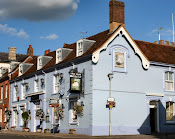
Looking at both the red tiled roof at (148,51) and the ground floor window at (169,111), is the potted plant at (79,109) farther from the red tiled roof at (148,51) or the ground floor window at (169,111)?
the ground floor window at (169,111)

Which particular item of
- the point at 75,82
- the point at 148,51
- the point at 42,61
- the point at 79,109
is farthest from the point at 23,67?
the point at 148,51

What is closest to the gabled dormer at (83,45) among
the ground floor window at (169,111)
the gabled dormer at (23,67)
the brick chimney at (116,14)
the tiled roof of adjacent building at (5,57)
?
the brick chimney at (116,14)

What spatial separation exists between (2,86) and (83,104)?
2315 centimetres

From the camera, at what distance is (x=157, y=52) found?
34.9m

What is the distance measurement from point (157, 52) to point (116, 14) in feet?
22.3

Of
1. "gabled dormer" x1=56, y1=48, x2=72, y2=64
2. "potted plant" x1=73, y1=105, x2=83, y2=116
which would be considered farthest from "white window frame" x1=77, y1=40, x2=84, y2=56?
"potted plant" x1=73, y1=105, x2=83, y2=116

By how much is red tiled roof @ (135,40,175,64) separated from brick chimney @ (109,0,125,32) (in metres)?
4.37

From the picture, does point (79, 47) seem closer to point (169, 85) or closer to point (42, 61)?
point (42, 61)

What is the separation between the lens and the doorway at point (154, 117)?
32.1 metres

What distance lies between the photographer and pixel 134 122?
3014 cm

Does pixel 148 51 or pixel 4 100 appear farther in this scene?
pixel 4 100

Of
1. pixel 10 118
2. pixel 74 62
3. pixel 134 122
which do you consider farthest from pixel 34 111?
pixel 134 122

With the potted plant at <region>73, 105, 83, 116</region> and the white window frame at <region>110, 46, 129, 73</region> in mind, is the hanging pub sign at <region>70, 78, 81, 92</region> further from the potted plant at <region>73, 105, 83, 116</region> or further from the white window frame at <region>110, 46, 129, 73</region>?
the white window frame at <region>110, 46, 129, 73</region>

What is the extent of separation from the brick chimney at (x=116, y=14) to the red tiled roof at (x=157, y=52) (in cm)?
437
